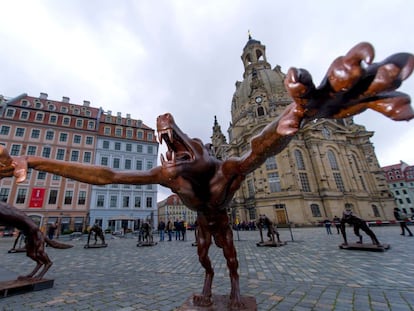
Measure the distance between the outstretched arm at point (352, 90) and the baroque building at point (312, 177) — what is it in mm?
25345

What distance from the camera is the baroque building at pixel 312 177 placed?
29919 millimetres

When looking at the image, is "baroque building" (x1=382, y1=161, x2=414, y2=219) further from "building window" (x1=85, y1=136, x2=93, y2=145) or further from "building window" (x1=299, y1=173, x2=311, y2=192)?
"building window" (x1=85, y1=136, x2=93, y2=145)

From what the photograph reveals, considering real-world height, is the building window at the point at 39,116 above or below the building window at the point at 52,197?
above

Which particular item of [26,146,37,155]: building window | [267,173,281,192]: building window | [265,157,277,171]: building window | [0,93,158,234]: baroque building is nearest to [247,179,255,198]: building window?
[267,173,281,192]: building window

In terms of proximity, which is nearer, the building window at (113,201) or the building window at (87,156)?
the building window at (113,201)

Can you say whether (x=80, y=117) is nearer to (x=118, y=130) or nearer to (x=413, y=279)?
(x=118, y=130)

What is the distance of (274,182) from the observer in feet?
106

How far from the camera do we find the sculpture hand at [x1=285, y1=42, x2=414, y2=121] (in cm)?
90

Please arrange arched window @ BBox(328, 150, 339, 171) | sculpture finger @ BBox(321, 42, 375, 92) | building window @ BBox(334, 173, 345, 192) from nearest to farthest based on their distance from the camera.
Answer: sculpture finger @ BBox(321, 42, 375, 92), building window @ BBox(334, 173, 345, 192), arched window @ BBox(328, 150, 339, 171)

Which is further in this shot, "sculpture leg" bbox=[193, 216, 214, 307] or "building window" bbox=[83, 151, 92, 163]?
"building window" bbox=[83, 151, 92, 163]

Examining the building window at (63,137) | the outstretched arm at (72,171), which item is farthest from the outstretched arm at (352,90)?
the building window at (63,137)

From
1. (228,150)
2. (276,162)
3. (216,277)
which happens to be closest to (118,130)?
(228,150)

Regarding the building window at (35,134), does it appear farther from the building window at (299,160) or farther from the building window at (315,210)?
the building window at (315,210)

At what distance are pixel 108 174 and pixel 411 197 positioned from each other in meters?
87.8
